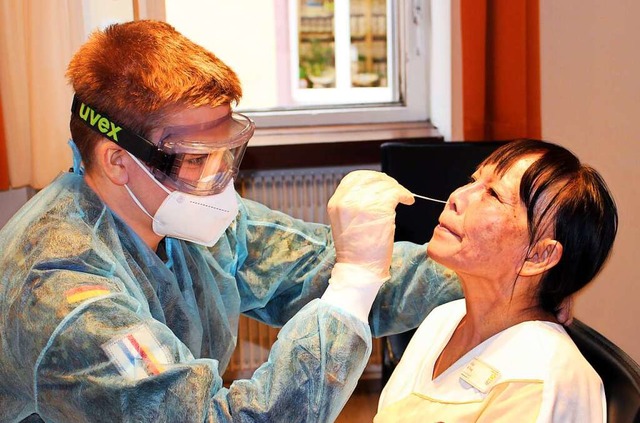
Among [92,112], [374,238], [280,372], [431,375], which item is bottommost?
[431,375]

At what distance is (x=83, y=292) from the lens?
49.4 inches

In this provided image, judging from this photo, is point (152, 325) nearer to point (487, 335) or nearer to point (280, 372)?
point (280, 372)

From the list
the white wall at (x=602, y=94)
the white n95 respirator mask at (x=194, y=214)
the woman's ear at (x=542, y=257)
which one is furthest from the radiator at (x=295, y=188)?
the woman's ear at (x=542, y=257)

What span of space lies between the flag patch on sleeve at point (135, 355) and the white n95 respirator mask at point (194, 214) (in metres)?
0.34

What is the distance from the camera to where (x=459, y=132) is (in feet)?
9.55

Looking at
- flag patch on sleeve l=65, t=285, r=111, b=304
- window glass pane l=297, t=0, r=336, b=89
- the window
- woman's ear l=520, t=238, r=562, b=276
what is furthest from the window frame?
flag patch on sleeve l=65, t=285, r=111, b=304


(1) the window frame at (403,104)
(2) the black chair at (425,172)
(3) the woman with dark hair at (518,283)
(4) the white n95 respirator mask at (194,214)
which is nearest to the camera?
(3) the woman with dark hair at (518,283)

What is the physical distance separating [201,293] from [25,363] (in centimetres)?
45

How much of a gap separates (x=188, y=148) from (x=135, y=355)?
389mm

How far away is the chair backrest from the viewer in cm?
124

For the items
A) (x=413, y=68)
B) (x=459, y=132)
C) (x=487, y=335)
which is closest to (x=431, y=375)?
(x=487, y=335)

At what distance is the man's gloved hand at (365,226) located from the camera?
1.39 metres

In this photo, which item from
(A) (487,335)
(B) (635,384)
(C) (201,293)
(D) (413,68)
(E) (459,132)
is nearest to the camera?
(B) (635,384)

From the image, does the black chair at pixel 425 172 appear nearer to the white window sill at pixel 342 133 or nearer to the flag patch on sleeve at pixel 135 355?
the white window sill at pixel 342 133
